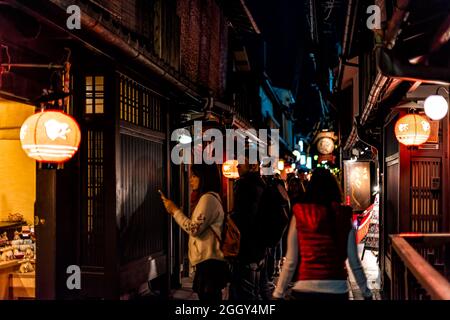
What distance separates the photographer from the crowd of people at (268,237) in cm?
609

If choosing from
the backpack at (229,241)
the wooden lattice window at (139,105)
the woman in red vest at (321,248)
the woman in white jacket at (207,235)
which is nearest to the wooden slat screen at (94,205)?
the wooden lattice window at (139,105)

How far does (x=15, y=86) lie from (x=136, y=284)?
490cm

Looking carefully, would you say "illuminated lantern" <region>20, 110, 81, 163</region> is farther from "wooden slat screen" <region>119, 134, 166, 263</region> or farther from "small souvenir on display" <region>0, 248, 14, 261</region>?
"small souvenir on display" <region>0, 248, 14, 261</region>

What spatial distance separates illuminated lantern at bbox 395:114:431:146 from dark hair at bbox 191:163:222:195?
4.76 meters

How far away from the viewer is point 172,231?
13.9 metres

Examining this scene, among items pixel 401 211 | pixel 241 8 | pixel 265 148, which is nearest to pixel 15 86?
pixel 401 211

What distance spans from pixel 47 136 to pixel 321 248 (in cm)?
399

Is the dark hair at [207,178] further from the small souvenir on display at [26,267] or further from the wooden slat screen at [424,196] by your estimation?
the wooden slat screen at [424,196]

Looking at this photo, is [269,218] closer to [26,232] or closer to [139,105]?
→ [139,105]

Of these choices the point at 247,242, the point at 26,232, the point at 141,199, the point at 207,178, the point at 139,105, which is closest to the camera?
the point at 207,178

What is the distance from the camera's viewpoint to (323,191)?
6.32 meters

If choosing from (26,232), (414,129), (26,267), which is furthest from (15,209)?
(414,129)

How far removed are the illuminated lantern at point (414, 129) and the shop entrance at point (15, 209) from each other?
318 inches

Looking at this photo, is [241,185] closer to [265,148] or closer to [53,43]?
[53,43]
